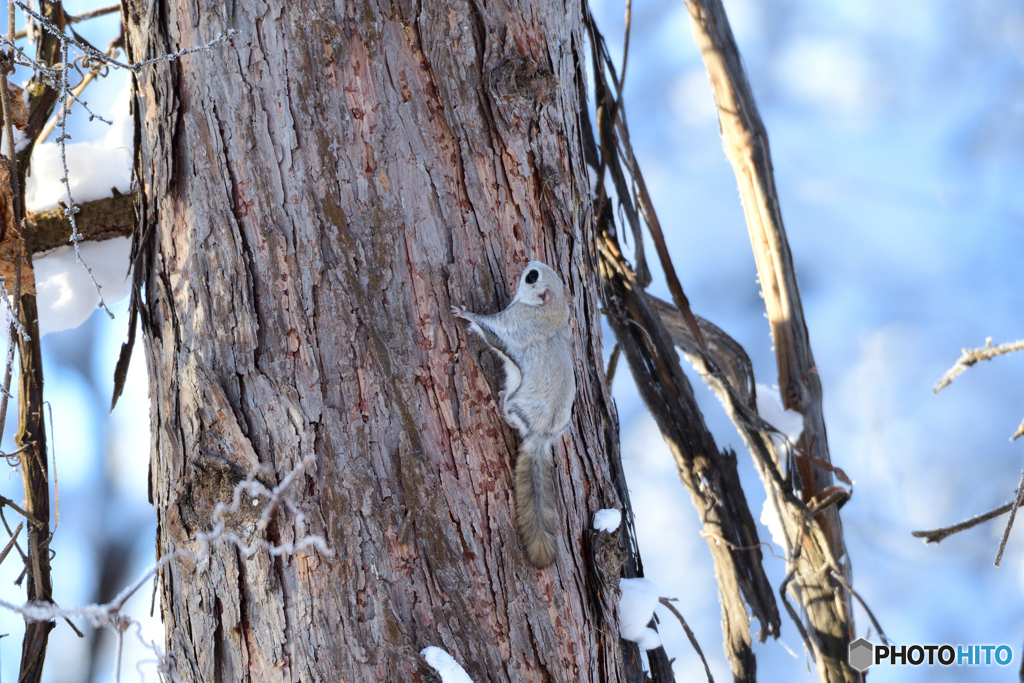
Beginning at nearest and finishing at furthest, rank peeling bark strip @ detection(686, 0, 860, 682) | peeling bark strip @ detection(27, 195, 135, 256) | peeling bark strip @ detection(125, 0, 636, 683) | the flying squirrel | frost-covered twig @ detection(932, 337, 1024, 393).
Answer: peeling bark strip @ detection(125, 0, 636, 683)
the flying squirrel
frost-covered twig @ detection(932, 337, 1024, 393)
peeling bark strip @ detection(27, 195, 135, 256)
peeling bark strip @ detection(686, 0, 860, 682)

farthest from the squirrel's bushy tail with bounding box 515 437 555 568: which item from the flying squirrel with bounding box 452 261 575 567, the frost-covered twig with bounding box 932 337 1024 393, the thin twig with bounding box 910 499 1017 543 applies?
the frost-covered twig with bounding box 932 337 1024 393

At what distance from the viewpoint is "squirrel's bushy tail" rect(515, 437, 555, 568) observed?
123 centimetres

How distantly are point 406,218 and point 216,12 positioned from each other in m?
0.50

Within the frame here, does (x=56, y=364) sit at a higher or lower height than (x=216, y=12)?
higher

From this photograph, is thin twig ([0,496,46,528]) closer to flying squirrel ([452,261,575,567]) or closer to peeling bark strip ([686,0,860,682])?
flying squirrel ([452,261,575,567])

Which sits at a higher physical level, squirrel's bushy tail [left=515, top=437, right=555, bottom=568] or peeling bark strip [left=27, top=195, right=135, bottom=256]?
peeling bark strip [left=27, top=195, right=135, bottom=256]

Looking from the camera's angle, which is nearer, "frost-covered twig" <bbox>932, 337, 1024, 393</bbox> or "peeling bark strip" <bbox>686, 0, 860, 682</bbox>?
"frost-covered twig" <bbox>932, 337, 1024, 393</bbox>

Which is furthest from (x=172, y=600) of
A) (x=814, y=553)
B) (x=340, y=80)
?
(x=814, y=553)

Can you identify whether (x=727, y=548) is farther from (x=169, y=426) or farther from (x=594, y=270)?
(x=169, y=426)

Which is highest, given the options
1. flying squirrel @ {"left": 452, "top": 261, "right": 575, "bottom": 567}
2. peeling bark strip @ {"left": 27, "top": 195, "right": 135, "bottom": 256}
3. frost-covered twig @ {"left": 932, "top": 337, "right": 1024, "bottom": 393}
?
peeling bark strip @ {"left": 27, "top": 195, "right": 135, "bottom": 256}

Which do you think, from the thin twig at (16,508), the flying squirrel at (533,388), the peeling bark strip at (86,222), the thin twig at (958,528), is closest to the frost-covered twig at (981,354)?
the thin twig at (958,528)

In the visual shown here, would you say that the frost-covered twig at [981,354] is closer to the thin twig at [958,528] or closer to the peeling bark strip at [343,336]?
the thin twig at [958,528]

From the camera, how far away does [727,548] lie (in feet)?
8.61

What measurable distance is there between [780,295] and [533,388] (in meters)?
1.94
